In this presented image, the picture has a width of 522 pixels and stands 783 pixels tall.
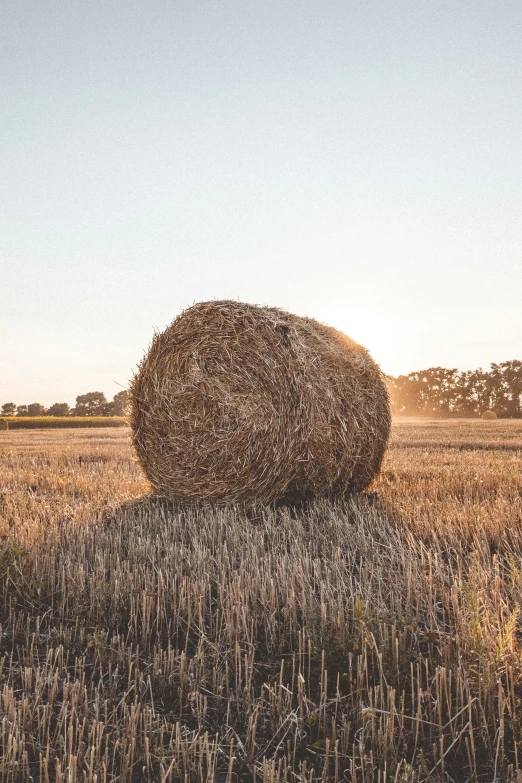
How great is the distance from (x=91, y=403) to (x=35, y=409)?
29.6 ft

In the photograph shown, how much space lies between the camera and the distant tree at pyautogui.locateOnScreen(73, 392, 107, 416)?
71250mm

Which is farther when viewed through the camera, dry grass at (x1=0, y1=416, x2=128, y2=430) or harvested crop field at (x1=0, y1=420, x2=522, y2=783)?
dry grass at (x1=0, y1=416, x2=128, y2=430)

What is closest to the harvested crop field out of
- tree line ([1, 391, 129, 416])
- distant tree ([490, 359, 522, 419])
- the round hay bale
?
the round hay bale

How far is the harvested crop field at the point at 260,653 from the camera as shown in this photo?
2.02 meters

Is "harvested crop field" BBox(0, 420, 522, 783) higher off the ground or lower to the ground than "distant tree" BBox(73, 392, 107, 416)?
lower

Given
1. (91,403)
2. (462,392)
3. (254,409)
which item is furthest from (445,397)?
(254,409)

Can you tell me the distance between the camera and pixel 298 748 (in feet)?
6.98

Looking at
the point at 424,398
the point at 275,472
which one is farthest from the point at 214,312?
the point at 424,398

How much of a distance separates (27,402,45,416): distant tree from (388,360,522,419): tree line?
148 ft

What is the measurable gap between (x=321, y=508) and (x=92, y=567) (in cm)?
271

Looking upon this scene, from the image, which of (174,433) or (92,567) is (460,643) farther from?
(174,433)

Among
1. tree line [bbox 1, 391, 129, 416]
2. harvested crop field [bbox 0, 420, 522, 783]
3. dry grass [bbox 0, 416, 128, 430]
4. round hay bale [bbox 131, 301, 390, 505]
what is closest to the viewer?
harvested crop field [bbox 0, 420, 522, 783]

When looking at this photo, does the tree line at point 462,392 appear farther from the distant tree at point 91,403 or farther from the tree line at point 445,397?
the distant tree at point 91,403

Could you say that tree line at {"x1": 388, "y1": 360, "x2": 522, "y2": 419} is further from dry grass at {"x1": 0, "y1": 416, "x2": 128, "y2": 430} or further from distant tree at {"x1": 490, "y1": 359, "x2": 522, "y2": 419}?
dry grass at {"x1": 0, "y1": 416, "x2": 128, "y2": 430}
